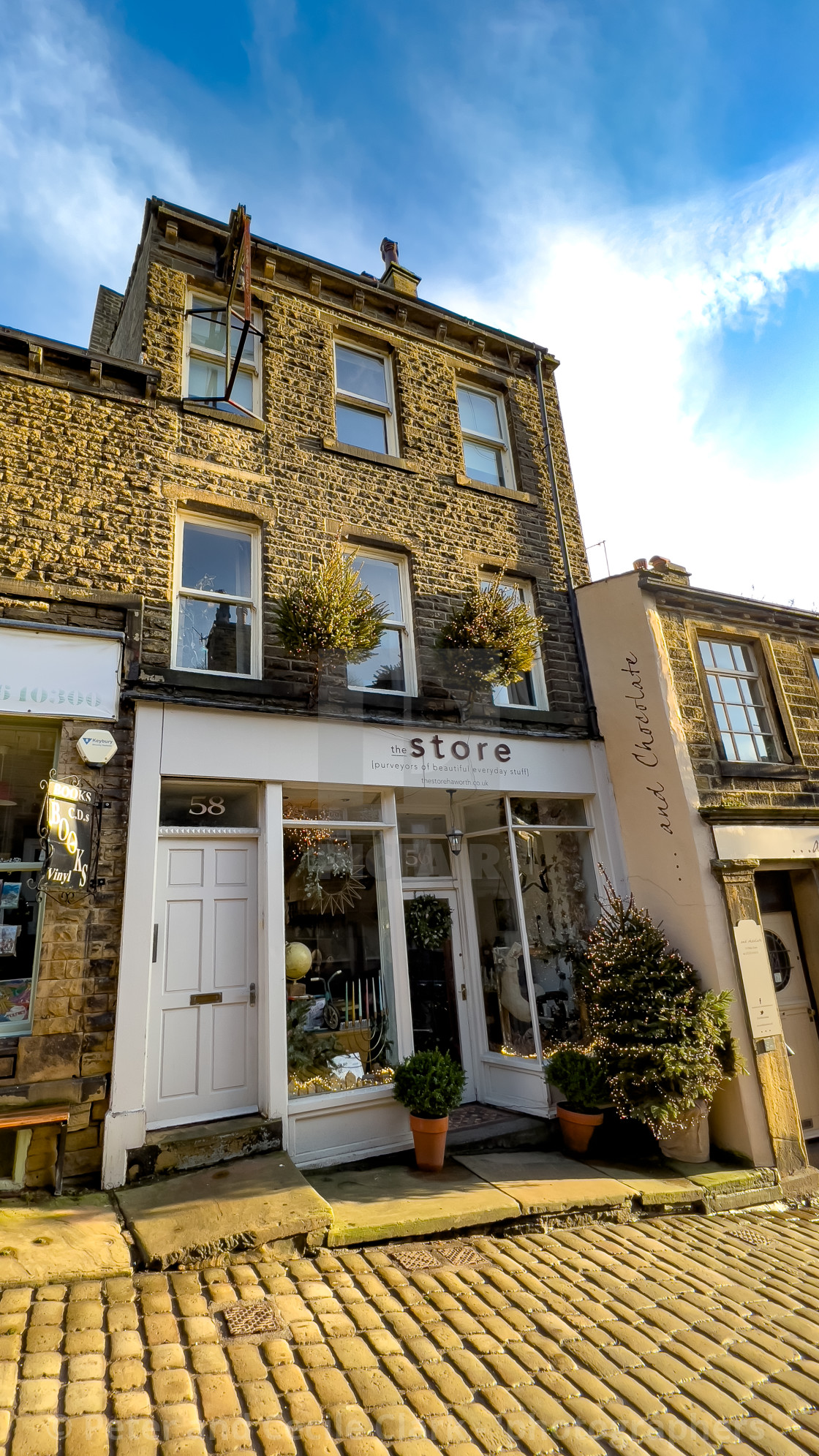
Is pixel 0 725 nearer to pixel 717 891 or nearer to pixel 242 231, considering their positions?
pixel 242 231

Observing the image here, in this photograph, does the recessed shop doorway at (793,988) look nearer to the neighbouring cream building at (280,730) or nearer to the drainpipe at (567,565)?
the neighbouring cream building at (280,730)

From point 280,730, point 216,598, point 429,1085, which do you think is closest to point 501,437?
point 216,598

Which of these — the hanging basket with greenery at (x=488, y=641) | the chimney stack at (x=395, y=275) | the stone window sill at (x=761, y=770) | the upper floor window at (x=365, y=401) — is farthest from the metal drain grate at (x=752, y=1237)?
the chimney stack at (x=395, y=275)

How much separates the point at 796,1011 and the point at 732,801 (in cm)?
292

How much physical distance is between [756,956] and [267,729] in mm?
5838

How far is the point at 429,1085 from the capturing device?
6.47 m

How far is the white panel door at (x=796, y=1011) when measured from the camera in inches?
332

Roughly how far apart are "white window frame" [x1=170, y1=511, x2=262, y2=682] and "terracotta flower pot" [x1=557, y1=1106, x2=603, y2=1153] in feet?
18.3

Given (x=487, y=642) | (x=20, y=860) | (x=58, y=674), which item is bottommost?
(x=20, y=860)

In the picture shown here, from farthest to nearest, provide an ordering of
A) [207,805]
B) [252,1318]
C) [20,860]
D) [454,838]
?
[454,838] < [207,805] < [20,860] < [252,1318]

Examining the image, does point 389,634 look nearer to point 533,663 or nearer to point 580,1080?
point 533,663

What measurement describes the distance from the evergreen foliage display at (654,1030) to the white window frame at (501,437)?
6655 mm

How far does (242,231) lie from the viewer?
24.3 feet

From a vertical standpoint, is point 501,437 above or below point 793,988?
above
